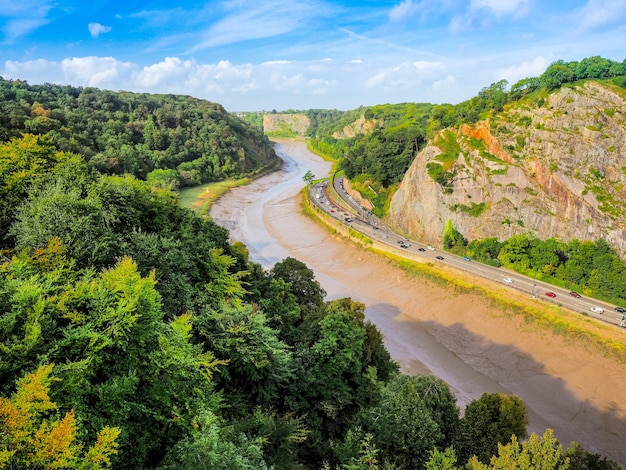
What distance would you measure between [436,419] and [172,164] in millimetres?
92748

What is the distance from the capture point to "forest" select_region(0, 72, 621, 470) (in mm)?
8922

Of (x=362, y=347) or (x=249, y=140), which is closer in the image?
(x=362, y=347)

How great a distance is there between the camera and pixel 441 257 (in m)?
46.9

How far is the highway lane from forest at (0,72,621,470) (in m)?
23.4

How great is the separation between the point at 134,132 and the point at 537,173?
8950cm

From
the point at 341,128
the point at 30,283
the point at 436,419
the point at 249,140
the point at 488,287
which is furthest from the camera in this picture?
the point at 341,128

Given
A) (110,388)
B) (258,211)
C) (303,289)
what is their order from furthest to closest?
(258,211)
(303,289)
(110,388)

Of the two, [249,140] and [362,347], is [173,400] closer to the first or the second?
[362,347]

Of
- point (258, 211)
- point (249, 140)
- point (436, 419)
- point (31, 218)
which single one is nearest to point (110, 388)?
point (31, 218)

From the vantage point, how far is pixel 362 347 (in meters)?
21.4

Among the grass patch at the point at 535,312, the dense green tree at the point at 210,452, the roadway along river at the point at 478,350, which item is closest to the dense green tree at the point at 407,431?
the dense green tree at the point at 210,452

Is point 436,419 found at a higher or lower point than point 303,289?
lower

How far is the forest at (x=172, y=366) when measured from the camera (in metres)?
8.92

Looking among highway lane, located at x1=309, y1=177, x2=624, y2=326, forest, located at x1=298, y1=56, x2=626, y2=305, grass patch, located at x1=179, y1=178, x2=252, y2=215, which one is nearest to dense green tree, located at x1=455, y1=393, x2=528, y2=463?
highway lane, located at x1=309, y1=177, x2=624, y2=326
